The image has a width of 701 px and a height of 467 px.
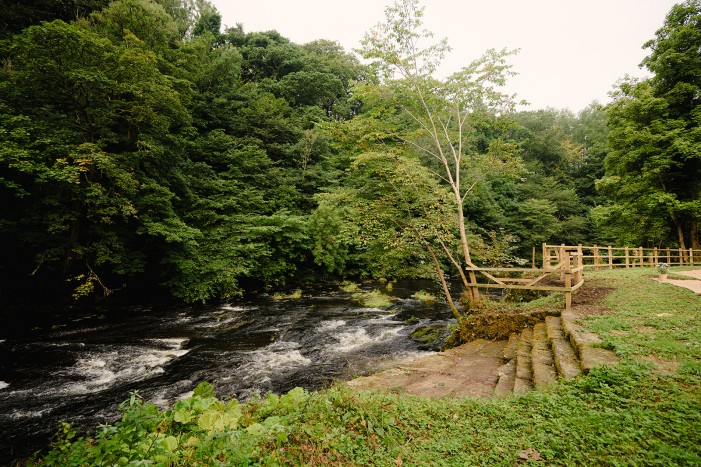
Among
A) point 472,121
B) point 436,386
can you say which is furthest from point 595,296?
point 472,121

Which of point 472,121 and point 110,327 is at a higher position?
point 472,121

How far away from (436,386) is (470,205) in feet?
77.0

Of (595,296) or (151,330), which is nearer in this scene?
(595,296)

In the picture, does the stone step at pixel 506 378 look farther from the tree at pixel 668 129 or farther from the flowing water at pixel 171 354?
the tree at pixel 668 129

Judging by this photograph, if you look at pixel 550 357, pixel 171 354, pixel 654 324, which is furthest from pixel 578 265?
pixel 171 354

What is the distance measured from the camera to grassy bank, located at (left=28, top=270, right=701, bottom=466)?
2.79 meters

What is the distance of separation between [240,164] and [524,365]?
20422 millimetres

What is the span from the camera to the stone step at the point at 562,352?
459 cm

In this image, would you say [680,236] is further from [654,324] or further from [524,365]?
[524,365]

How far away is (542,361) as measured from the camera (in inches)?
216

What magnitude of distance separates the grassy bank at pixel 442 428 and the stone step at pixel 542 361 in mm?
591

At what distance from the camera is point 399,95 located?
11180mm

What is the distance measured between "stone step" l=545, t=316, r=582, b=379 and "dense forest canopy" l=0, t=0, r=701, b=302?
379 cm

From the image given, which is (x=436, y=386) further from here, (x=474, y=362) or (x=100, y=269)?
(x=100, y=269)
